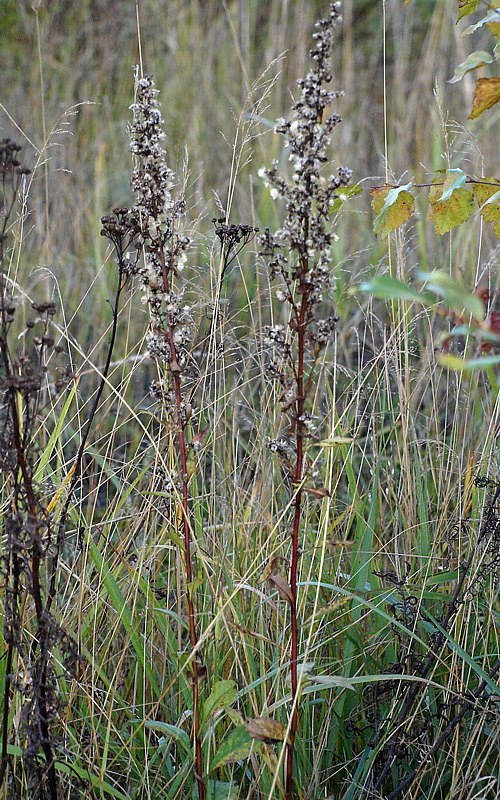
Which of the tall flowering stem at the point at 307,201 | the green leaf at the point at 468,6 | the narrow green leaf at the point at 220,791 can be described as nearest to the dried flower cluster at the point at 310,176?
the tall flowering stem at the point at 307,201

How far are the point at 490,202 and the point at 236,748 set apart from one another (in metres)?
1.10

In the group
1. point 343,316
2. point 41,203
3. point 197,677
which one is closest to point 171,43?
point 41,203

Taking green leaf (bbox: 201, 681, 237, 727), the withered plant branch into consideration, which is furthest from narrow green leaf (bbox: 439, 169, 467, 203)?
green leaf (bbox: 201, 681, 237, 727)

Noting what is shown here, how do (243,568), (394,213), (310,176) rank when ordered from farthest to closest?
(243,568) → (394,213) → (310,176)

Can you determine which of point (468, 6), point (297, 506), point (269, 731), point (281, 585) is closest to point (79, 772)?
point (269, 731)

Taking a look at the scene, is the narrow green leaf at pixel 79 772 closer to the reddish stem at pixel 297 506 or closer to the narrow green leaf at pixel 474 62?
the reddish stem at pixel 297 506

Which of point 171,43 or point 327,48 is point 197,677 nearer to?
point 327,48

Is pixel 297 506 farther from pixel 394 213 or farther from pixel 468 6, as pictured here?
pixel 468 6

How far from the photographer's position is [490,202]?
155 cm

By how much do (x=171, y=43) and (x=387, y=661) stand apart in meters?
4.67

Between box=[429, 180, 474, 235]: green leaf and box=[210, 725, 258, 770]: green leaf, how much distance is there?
41.3 inches

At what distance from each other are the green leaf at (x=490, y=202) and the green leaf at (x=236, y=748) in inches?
41.6

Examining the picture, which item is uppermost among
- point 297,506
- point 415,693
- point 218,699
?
point 297,506

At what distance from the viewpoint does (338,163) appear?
4613 millimetres
